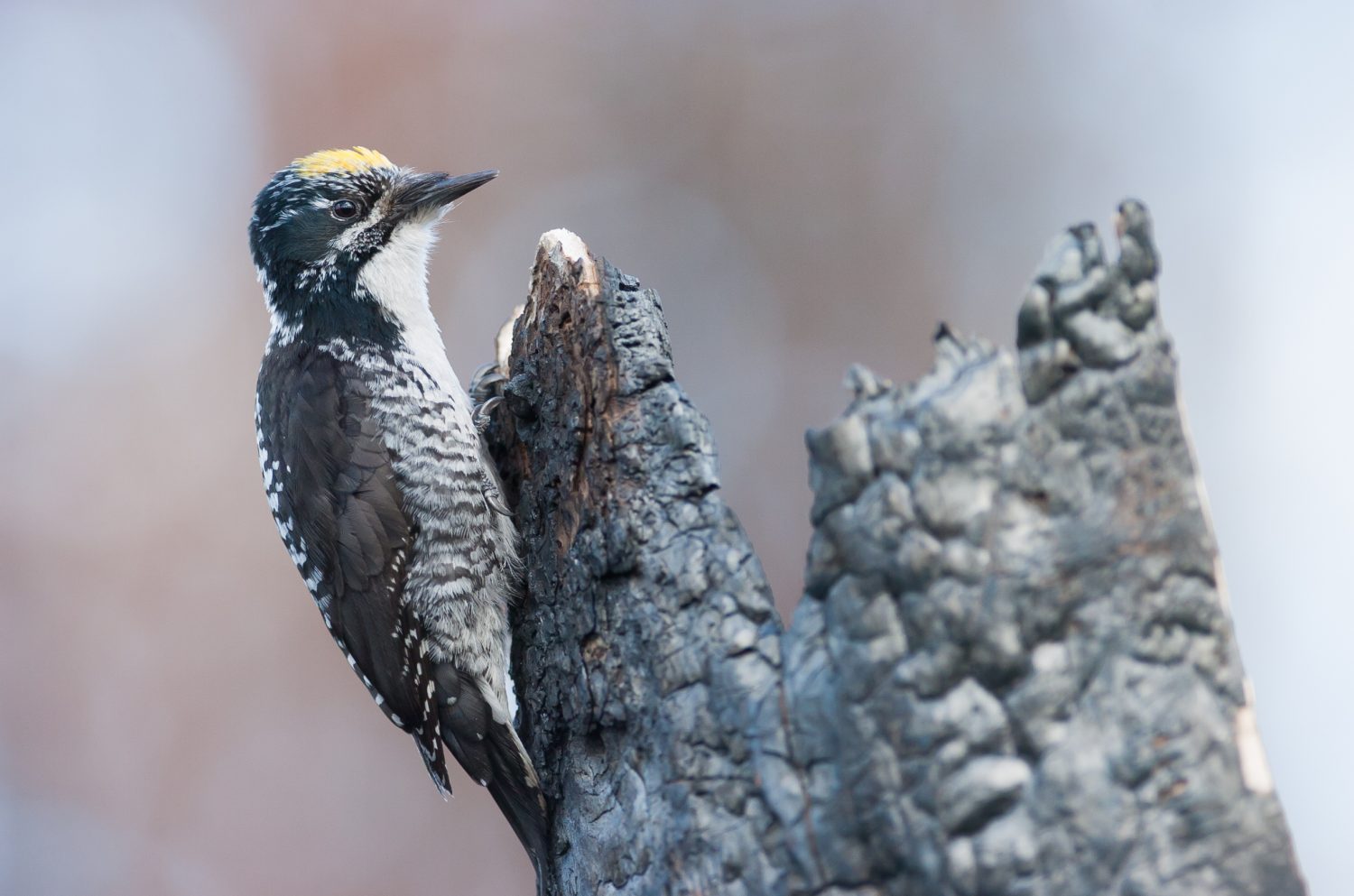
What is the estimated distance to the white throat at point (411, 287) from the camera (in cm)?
281

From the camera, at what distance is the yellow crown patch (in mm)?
2928

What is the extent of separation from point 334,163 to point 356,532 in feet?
3.64

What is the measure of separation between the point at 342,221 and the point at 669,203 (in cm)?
A: 146

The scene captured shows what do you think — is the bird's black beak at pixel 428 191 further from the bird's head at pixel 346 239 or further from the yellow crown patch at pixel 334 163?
the yellow crown patch at pixel 334 163

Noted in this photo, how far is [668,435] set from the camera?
171cm

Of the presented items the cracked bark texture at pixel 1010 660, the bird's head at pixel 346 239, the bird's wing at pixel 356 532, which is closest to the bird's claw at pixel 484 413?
the bird's wing at pixel 356 532

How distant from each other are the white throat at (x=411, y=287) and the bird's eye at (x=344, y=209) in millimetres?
123

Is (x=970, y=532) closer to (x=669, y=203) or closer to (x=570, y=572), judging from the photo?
(x=570, y=572)

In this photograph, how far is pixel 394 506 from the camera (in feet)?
8.53

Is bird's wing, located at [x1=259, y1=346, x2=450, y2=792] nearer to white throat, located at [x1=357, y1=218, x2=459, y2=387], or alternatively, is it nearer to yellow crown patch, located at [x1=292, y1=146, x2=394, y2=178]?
white throat, located at [x1=357, y1=218, x2=459, y2=387]

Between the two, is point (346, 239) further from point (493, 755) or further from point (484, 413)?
point (493, 755)

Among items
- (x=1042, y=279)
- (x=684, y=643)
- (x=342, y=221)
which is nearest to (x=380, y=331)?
(x=342, y=221)

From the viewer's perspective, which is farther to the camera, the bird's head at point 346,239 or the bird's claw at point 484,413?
the bird's head at point 346,239

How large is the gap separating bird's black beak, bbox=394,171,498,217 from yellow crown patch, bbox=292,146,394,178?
12 centimetres
